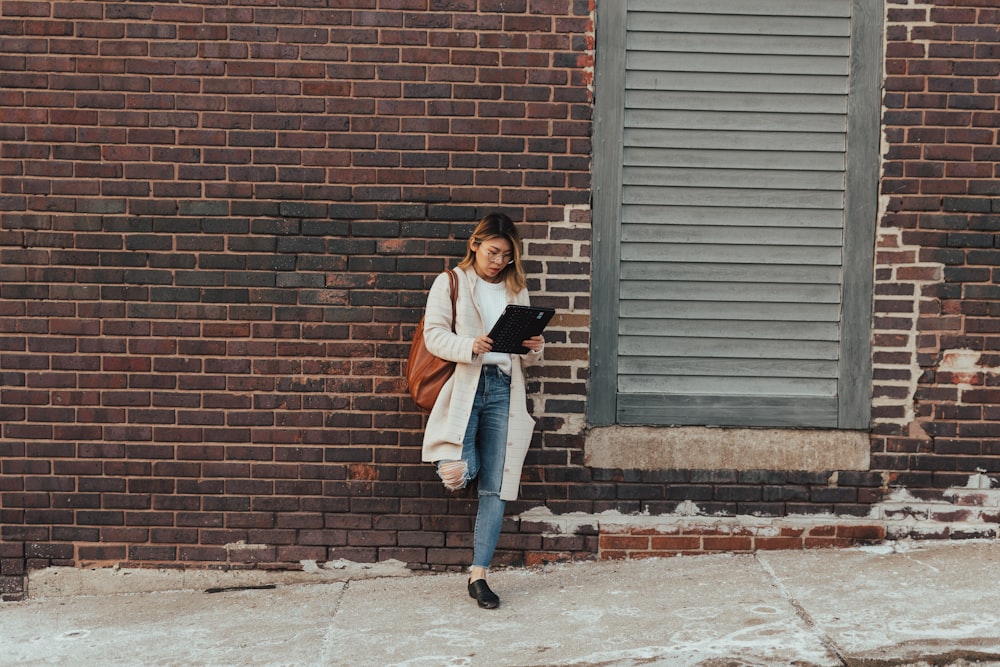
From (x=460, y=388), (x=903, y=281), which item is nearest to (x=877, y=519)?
(x=903, y=281)

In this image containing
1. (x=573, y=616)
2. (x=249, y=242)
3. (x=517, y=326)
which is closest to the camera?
(x=517, y=326)

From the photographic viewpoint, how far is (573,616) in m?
4.11

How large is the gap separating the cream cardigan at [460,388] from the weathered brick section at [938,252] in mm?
1897

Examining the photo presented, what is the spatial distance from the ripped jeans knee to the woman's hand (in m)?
0.55

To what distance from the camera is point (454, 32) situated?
4.65 metres

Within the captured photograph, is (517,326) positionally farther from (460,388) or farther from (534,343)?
(460,388)

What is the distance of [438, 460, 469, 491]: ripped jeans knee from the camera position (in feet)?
13.8

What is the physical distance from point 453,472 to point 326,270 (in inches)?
49.3

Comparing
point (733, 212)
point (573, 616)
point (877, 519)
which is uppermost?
point (733, 212)

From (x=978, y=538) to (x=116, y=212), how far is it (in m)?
4.69

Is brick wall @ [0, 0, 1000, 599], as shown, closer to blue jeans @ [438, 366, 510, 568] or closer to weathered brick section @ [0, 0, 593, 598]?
weathered brick section @ [0, 0, 593, 598]

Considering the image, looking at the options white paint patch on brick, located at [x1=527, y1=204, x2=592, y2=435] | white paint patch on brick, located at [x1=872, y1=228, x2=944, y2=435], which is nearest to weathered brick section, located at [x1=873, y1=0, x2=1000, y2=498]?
white paint patch on brick, located at [x1=872, y1=228, x2=944, y2=435]

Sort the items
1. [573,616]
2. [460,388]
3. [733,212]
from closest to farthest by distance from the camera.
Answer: [573,616] → [460,388] → [733,212]

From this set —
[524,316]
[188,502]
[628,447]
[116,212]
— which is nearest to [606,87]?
[524,316]
